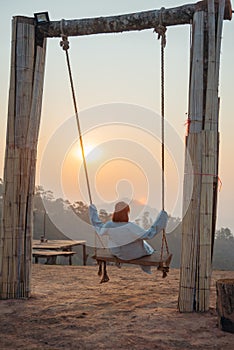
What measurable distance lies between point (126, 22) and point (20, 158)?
77.7 inches

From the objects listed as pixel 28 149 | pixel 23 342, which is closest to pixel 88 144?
pixel 28 149

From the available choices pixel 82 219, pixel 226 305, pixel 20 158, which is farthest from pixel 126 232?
pixel 82 219

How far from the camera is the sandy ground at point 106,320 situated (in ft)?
12.8

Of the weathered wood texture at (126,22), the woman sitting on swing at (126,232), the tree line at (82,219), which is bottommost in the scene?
the tree line at (82,219)

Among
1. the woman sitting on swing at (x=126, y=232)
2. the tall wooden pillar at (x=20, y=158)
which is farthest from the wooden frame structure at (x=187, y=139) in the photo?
the woman sitting on swing at (x=126, y=232)

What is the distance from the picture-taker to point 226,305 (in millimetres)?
4184

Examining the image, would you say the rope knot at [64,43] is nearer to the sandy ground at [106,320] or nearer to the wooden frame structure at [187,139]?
the wooden frame structure at [187,139]

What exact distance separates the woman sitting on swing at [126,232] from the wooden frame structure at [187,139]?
60cm

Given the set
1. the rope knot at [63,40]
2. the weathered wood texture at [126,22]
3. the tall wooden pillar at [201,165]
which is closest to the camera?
the tall wooden pillar at [201,165]

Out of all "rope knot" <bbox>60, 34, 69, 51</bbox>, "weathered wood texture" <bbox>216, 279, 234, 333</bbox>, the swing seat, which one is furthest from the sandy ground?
"rope knot" <bbox>60, 34, 69, 51</bbox>

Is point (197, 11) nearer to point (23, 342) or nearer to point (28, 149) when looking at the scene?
point (28, 149)

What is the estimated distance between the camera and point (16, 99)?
5.55 metres

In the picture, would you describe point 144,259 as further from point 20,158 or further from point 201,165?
point 20,158

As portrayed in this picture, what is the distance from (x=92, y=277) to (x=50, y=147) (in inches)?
96.7
